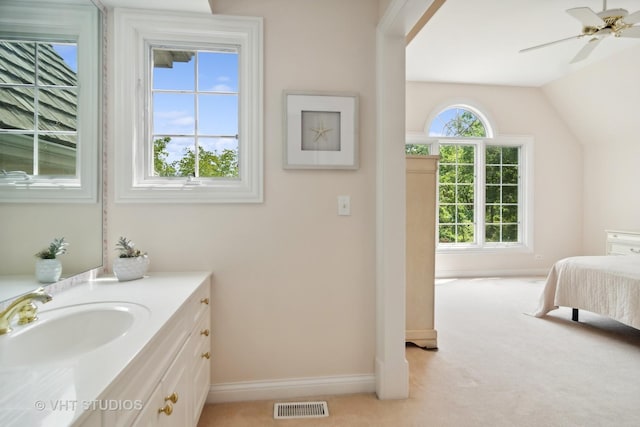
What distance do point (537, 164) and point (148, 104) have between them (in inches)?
219

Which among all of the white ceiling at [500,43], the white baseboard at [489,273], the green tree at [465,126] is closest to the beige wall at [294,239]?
the white ceiling at [500,43]

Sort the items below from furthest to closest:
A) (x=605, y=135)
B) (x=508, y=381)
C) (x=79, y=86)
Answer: (x=605, y=135), (x=508, y=381), (x=79, y=86)

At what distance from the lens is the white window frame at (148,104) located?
5.56 ft

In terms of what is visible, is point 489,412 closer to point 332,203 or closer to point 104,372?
point 332,203

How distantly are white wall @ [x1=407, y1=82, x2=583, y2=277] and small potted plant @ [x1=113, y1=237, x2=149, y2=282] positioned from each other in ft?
13.8

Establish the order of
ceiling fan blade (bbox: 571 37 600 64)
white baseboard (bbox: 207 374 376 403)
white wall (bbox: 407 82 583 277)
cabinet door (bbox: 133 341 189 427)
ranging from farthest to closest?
white wall (bbox: 407 82 583 277) < ceiling fan blade (bbox: 571 37 600 64) < white baseboard (bbox: 207 374 376 403) < cabinet door (bbox: 133 341 189 427)

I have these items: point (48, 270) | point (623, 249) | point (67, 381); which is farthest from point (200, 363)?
point (623, 249)

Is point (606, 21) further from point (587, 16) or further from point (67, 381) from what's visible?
point (67, 381)

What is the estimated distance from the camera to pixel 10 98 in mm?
1005

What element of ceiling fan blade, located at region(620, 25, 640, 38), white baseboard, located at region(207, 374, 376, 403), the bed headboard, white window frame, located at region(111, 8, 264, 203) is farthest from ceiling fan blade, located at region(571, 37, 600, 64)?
white baseboard, located at region(207, 374, 376, 403)

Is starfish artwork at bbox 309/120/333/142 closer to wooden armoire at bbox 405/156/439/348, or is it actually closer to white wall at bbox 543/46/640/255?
wooden armoire at bbox 405/156/439/348

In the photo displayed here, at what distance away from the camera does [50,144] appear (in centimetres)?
122

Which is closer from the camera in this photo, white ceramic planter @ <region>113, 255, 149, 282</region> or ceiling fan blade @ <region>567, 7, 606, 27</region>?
white ceramic planter @ <region>113, 255, 149, 282</region>

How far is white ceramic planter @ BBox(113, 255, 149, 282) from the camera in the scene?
1508mm
